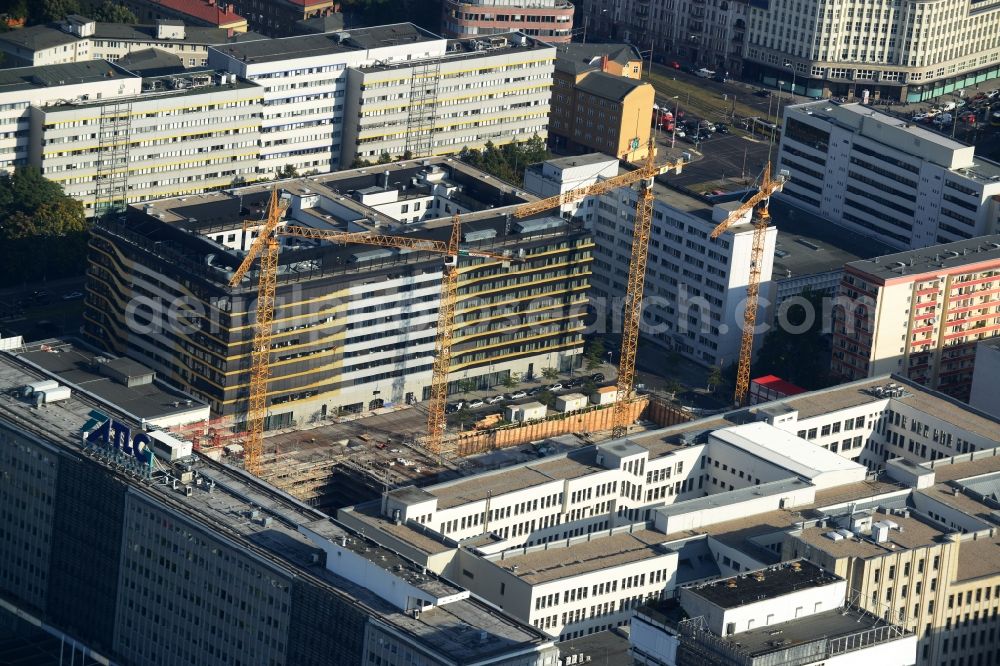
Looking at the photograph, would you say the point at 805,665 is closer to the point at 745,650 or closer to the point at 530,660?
the point at 745,650

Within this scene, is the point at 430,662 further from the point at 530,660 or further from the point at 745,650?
the point at 745,650

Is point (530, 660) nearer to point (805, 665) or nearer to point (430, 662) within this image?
point (430, 662)

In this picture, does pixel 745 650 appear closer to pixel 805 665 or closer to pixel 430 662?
pixel 805 665

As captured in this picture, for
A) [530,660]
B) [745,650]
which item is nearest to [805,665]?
[745,650]

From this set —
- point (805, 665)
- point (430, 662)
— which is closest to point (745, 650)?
point (805, 665)
